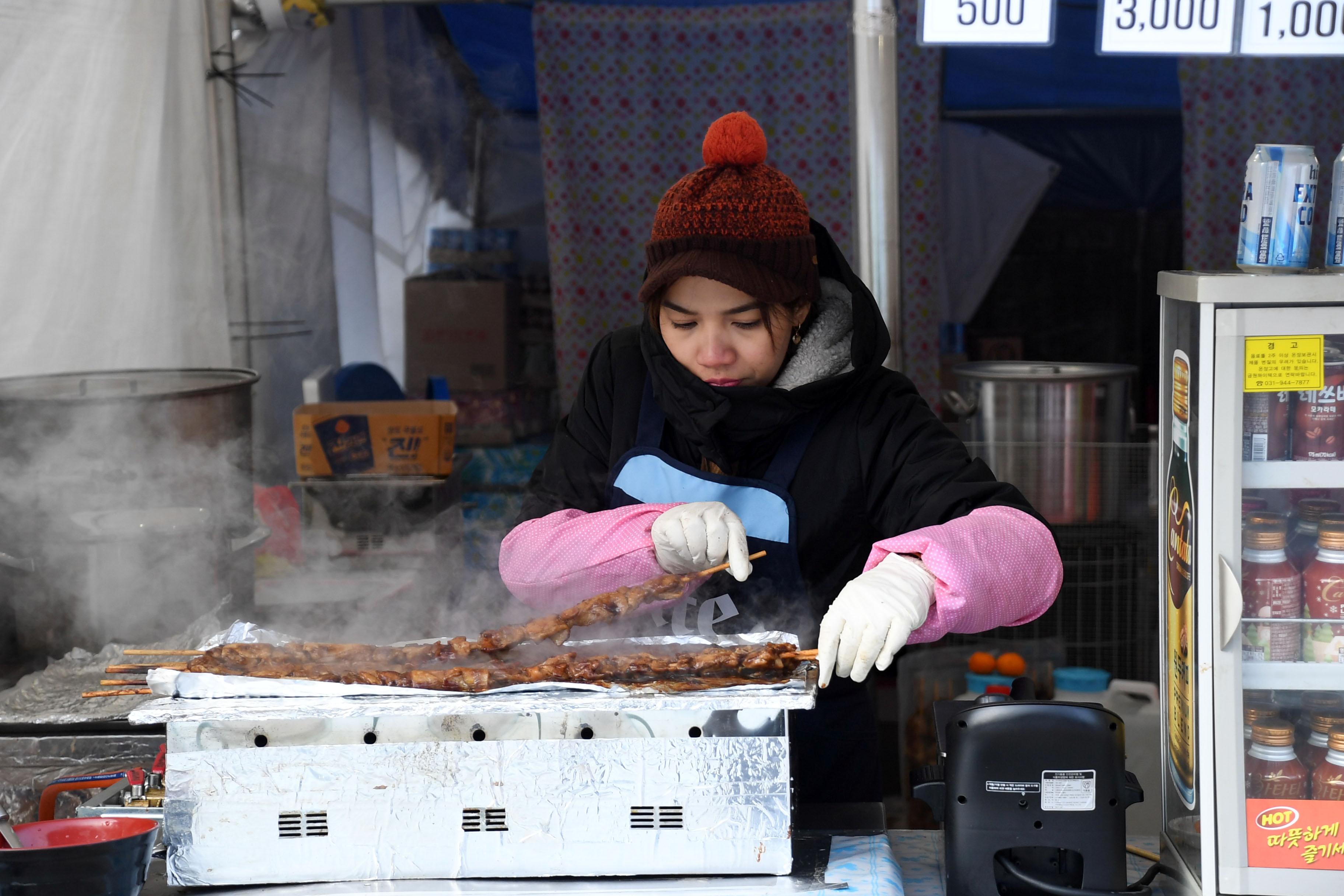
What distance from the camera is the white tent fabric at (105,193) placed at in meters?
3.08

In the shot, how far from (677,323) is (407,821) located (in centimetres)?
104


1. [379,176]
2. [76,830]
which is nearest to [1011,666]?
[76,830]

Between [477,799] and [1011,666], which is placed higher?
[477,799]

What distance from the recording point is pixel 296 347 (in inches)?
218

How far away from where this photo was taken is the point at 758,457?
2.31 m

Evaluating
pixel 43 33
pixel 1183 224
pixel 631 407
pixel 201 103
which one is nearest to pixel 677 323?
pixel 631 407

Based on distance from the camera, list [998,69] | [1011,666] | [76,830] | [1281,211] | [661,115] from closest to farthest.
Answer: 1. [76,830]
2. [1281,211]
3. [1011,666]
4. [661,115]
5. [998,69]

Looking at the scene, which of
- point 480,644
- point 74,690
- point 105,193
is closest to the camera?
point 480,644

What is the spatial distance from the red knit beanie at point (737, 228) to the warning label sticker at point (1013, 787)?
0.93 meters

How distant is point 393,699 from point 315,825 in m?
0.21

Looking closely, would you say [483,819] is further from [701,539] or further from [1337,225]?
[1337,225]

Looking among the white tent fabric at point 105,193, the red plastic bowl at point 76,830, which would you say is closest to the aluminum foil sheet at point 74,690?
the red plastic bowl at point 76,830

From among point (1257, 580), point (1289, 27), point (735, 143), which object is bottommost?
point (1257, 580)

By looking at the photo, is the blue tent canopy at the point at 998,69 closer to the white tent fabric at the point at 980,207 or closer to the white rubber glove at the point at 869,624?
the white tent fabric at the point at 980,207
